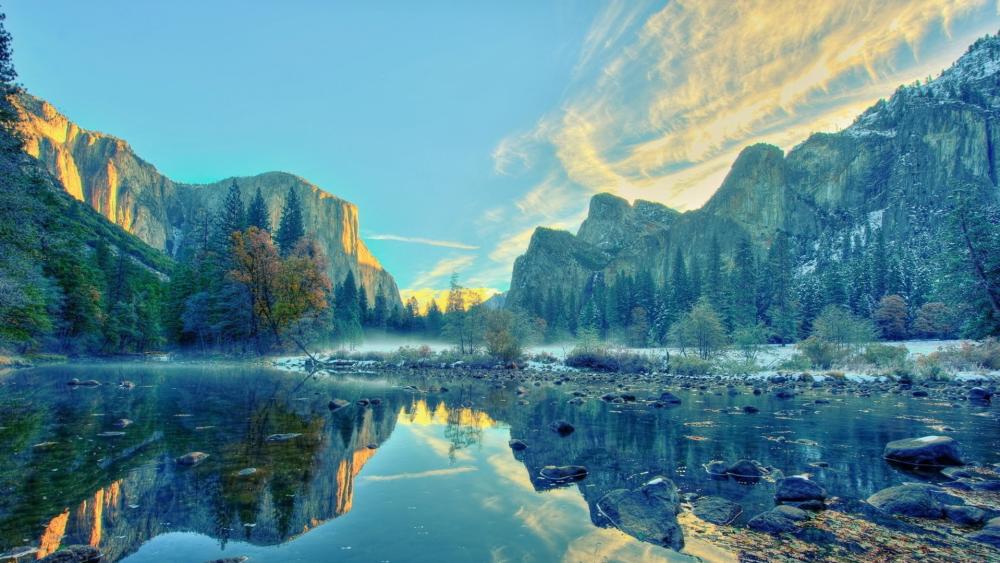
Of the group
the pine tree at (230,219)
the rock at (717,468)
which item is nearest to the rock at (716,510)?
the rock at (717,468)

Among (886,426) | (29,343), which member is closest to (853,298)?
(886,426)

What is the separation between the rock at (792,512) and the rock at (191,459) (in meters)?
9.22

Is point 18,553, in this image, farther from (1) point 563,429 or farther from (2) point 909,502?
(2) point 909,502

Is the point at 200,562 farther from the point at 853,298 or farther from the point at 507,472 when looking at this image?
the point at 853,298

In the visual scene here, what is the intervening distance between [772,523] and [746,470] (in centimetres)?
267

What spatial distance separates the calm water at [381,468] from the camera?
16.5 feet

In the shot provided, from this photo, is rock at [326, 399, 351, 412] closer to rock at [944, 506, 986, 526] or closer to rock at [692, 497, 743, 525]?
rock at [692, 497, 743, 525]

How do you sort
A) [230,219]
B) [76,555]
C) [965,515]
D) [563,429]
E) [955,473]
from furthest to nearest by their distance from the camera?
[230,219], [563,429], [955,473], [965,515], [76,555]

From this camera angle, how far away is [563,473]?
788 cm

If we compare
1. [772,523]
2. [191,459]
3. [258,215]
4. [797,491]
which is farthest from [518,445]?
[258,215]

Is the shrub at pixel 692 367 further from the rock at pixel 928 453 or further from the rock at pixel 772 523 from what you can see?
the rock at pixel 772 523

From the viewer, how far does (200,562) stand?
4363mm

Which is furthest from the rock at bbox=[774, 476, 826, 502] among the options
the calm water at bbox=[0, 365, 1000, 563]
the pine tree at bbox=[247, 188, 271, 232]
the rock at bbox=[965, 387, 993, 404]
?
the pine tree at bbox=[247, 188, 271, 232]

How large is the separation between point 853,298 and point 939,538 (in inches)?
3198
